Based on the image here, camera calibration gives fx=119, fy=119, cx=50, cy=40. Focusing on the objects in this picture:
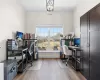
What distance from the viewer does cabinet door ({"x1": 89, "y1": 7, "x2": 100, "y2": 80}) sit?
8.81 feet

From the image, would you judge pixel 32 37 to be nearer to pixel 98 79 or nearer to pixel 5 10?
pixel 5 10

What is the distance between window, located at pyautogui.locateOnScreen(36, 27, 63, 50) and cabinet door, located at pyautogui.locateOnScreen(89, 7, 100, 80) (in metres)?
4.14

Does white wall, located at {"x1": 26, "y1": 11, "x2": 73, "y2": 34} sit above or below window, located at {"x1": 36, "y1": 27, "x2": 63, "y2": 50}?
above

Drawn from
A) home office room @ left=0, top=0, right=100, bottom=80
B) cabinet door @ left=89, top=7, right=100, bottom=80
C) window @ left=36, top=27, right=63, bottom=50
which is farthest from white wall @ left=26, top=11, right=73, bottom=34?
cabinet door @ left=89, top=7, right=100, bottom=80

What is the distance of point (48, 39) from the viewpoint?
7230mm

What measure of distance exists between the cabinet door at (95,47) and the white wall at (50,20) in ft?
12.9

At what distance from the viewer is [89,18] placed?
3.30 metres

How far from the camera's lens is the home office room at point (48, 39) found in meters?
3.62

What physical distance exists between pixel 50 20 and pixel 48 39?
45.1 inches

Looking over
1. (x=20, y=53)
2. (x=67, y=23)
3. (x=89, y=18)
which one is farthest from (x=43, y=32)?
(x=89, y=18)

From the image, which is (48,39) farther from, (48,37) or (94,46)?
(94,46)

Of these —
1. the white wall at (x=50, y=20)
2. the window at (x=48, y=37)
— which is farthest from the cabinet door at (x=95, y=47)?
the window at (x=48, y=37)

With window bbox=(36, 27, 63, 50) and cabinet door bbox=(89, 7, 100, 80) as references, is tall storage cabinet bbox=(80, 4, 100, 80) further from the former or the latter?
window bbox=(36, 27, 63, 50)

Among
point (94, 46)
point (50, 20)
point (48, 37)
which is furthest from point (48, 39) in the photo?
point (94, 46)
